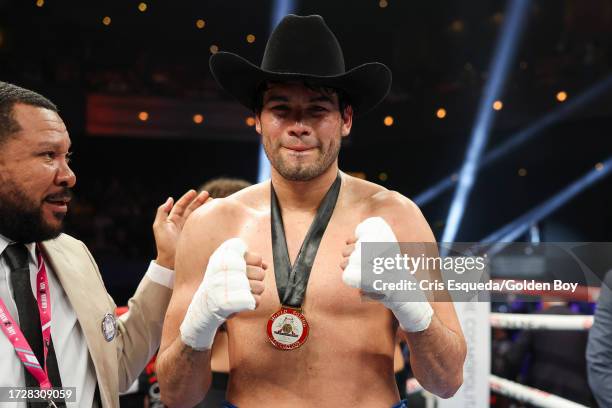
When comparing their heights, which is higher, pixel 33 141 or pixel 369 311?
pixel 33 141

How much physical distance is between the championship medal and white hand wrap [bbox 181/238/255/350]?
0.22 meters

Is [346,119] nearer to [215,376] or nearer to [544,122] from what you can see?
[215,376]

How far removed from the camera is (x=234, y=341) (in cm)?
171

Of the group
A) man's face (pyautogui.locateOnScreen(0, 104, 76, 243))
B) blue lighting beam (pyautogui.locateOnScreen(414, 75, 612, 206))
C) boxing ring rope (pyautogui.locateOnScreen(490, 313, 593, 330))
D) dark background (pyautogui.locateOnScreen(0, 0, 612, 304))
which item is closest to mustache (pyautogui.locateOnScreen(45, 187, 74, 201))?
man's face (pyautogui.locateOnScreen(0, 104, 76, 243))

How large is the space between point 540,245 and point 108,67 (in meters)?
8.29

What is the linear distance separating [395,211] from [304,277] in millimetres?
287

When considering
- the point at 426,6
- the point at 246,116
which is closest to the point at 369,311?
the point at 246,116

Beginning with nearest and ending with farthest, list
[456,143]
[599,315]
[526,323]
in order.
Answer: [599,315] → [526,323] → [456,143]

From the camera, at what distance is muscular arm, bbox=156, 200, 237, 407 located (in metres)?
1.58

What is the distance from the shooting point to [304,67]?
1703mm

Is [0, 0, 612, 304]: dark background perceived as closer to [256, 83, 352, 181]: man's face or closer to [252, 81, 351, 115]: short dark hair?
[252, 81, 351, 115]: short dark hair

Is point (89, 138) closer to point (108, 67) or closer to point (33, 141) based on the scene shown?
point (108, 67)

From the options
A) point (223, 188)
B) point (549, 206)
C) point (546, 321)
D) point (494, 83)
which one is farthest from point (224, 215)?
point (549, 206)

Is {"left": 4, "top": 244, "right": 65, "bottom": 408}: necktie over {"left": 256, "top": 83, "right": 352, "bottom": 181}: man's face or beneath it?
beneath
